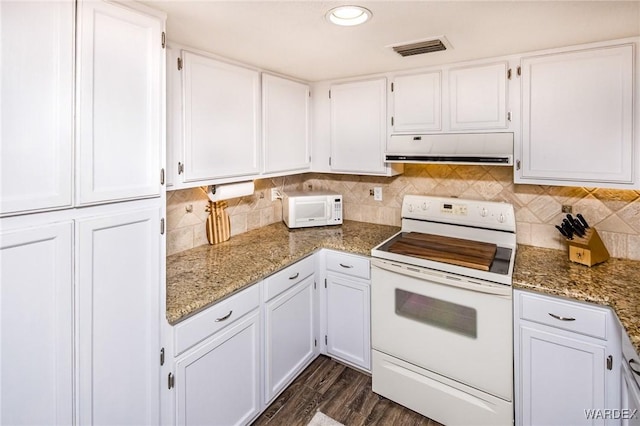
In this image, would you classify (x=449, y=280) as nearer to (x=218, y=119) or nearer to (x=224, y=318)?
(x=224, y=318)

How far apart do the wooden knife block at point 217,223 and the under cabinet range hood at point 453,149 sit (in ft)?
4.12

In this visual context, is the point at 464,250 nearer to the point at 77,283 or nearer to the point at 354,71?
the point at 354,71

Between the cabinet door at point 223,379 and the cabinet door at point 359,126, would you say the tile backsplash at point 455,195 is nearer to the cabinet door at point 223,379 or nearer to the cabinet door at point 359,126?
the cabinet door at point 359,126

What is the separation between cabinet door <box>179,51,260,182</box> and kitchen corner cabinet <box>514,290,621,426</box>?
5.94 ft

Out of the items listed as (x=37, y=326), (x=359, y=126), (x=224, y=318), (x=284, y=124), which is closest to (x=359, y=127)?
(x=359, y=126)

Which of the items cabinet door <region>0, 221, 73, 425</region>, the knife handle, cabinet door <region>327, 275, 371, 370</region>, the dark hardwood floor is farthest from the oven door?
cabinet door <region>0, 221, 73, 425</region>

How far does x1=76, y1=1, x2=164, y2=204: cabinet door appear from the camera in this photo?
120 centimetres

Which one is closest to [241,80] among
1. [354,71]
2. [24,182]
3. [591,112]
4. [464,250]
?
[354,71]

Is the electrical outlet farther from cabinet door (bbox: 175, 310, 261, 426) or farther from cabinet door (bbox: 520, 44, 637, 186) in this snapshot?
cabinet door (bbox: 175, 310, 261, 426)

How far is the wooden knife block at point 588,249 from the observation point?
6.57 feet

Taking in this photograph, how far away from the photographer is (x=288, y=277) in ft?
→ 7.36

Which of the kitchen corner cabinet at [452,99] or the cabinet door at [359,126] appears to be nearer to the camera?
the kitchen corner cabinet at [452,99]

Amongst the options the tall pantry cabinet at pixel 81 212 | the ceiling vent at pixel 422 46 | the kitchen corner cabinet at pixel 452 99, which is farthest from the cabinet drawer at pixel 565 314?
the tall pantry cabinet at pixel 81 212

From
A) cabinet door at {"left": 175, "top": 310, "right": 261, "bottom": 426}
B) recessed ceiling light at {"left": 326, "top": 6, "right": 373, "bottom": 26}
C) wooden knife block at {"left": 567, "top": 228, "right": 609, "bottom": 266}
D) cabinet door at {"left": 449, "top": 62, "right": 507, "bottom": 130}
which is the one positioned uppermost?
recessed ceiling light at {"left": 326, "top": 6, "right": 373, "bottom": 26}
